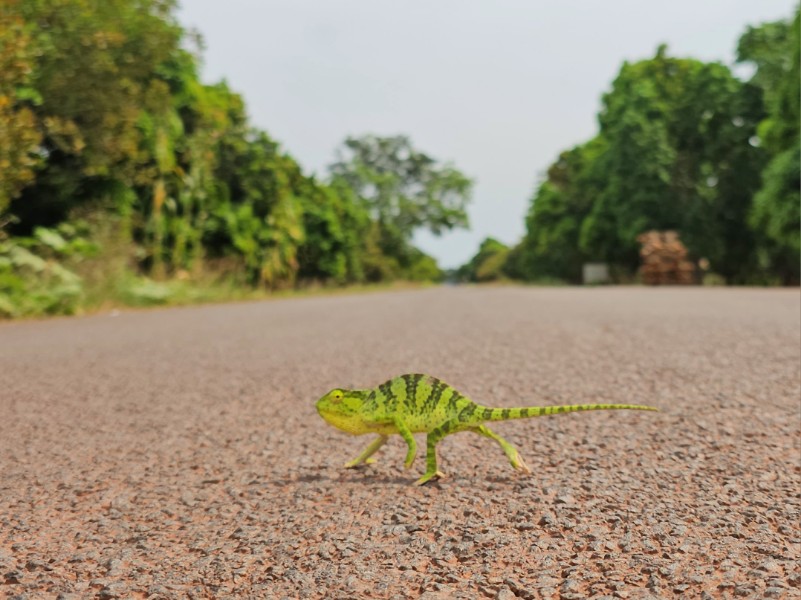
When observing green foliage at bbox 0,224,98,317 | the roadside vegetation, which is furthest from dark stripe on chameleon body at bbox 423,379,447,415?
green foliage at bbox 0,224,98,317

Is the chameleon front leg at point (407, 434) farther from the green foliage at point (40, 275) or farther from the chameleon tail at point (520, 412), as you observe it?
the green foliage at point (40, 275)

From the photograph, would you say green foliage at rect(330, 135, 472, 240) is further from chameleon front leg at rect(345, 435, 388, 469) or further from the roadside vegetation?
chameleon front leg at rect(345, 435, 388, 469)

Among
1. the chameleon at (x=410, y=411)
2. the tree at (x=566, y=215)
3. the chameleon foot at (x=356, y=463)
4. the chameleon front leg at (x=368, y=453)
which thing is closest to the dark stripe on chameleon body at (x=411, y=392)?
the chameleon at (x=410, y=411)

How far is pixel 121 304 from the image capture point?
1398cm

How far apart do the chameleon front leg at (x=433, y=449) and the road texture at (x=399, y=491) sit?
52 millimetres

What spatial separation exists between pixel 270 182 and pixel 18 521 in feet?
76.7

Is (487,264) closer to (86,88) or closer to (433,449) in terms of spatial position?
(86,88)

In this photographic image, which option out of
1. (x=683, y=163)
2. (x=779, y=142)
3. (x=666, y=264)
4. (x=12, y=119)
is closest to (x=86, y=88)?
(x=12, y=119)

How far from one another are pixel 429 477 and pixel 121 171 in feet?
45.4

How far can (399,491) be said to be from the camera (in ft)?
7.48

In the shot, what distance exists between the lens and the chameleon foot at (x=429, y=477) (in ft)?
7.58

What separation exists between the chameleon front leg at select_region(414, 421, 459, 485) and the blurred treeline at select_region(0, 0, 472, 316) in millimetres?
9075

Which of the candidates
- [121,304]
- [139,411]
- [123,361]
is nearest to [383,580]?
[139,411]

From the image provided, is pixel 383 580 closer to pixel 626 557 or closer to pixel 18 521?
pixel 626 557
